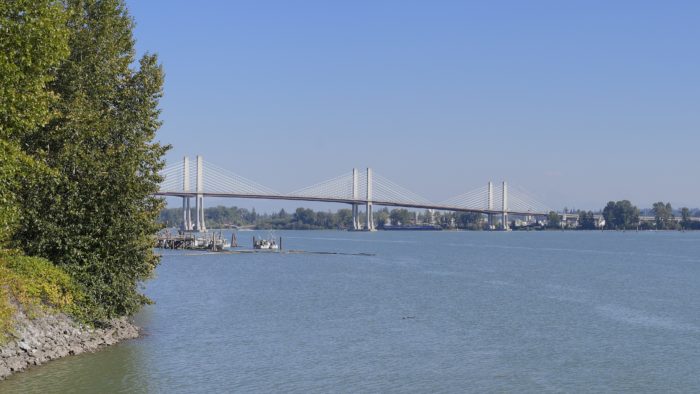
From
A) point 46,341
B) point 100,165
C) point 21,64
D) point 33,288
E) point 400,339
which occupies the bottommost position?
point 400,339

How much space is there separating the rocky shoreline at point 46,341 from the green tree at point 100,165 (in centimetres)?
84

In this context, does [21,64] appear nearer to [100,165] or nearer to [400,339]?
[100,165]

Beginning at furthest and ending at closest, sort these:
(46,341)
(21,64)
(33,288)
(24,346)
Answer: (46,341), (33,288), (24,346), (21,64)

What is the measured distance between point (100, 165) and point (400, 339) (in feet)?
39.4

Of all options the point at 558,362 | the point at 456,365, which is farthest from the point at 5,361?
the point at 558,362

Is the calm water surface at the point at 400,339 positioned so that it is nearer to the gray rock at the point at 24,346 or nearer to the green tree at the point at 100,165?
the gray rock at the point at 24,346

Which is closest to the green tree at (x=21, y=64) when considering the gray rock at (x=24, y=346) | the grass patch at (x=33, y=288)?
the grass patch at (x=33, y=288)

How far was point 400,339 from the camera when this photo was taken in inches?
1176

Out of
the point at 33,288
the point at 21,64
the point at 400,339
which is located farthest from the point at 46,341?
the point at 400,339

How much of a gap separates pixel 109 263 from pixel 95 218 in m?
1.57

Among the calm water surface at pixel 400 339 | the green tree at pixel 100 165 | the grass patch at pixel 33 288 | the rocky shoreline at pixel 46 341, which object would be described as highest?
the green tree at pixel 100 165

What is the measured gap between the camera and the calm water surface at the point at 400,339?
22.6 m

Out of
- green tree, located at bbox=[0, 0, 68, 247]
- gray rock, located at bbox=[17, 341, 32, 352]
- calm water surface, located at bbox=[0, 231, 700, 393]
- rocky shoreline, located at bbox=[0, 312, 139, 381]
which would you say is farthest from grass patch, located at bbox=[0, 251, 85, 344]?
green tree, located at bbox=[0, 0, 68, 247]

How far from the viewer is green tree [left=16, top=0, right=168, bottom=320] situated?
24.8m
